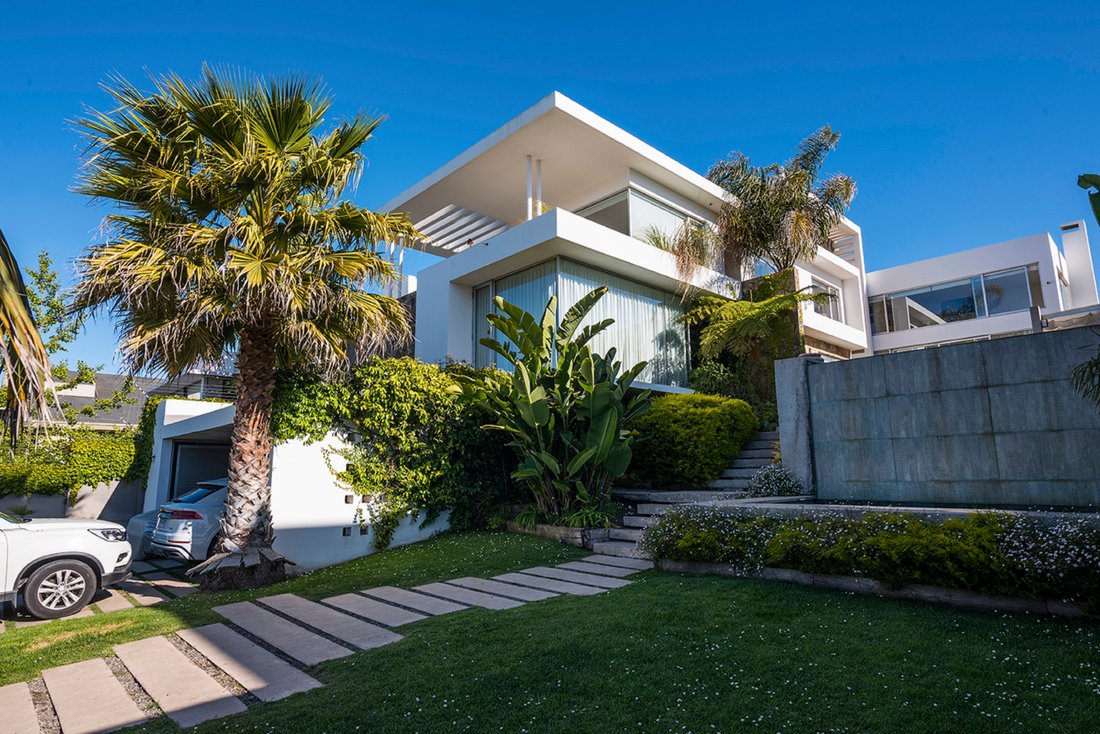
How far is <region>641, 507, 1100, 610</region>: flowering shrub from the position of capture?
4758 mm

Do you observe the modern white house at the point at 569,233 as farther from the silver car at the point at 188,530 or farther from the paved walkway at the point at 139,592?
the paved walkway at the point at 139,592

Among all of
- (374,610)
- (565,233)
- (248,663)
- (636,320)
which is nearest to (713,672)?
(248,663)

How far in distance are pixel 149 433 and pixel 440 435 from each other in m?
9.26

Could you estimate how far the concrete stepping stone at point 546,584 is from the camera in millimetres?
6711

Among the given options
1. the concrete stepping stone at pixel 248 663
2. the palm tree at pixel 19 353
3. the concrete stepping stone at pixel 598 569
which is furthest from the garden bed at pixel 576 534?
the palm tree at pixel 19 353

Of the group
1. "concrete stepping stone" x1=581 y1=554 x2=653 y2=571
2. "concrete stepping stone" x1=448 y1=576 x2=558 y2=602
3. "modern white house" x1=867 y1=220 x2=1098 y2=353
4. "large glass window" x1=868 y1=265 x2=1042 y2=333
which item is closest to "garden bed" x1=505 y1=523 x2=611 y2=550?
"concrete stepping stone" x1=581 y1=554 x2=653 y2=571

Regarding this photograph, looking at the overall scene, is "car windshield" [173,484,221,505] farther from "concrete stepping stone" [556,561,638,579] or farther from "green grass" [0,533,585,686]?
"concrete stepping stone" [556,561,638,579]

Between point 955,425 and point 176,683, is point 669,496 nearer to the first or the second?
point 955,425

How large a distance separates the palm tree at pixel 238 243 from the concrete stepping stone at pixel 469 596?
2.67 metres

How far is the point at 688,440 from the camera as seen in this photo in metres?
11.7

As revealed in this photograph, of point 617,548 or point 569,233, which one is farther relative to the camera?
point 569,233

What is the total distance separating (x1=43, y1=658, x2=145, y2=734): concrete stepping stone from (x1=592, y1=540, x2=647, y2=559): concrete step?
5.94 m

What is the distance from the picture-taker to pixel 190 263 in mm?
7910

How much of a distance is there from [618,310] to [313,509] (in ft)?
27.3
